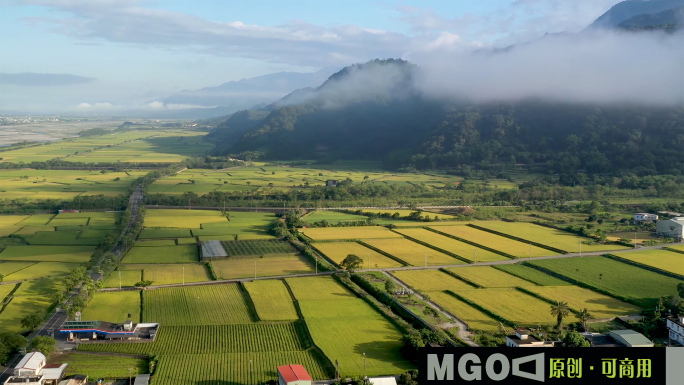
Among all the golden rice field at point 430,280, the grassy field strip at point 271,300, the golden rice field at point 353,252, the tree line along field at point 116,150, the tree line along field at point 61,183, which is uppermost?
the tree line along field at point 116,150

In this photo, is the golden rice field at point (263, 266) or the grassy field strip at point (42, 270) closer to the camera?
the grassy field strip at point (42, 270)

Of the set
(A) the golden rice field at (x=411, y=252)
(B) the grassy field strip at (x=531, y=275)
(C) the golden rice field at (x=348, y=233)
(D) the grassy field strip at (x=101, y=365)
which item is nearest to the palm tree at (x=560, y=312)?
(B) the grassy field strip at (x=531, y=275)

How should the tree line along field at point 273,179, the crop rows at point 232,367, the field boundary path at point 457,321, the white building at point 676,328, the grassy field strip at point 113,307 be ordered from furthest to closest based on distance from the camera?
the tree line along field at point 273,179
the grassy field strip at point 113,307
the white building at point 676,328
the field boundary path at point 457,321
the crop rows at point 232,367

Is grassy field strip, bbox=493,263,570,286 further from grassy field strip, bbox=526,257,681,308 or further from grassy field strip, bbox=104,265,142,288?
grassy field strip, bbox=104,265,142,288

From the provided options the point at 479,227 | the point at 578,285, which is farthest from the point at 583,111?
the point at 578,285

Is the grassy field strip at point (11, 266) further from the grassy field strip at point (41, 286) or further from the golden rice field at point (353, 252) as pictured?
the golden rice field at point (353, 252)

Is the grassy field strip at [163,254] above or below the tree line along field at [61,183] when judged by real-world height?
below
